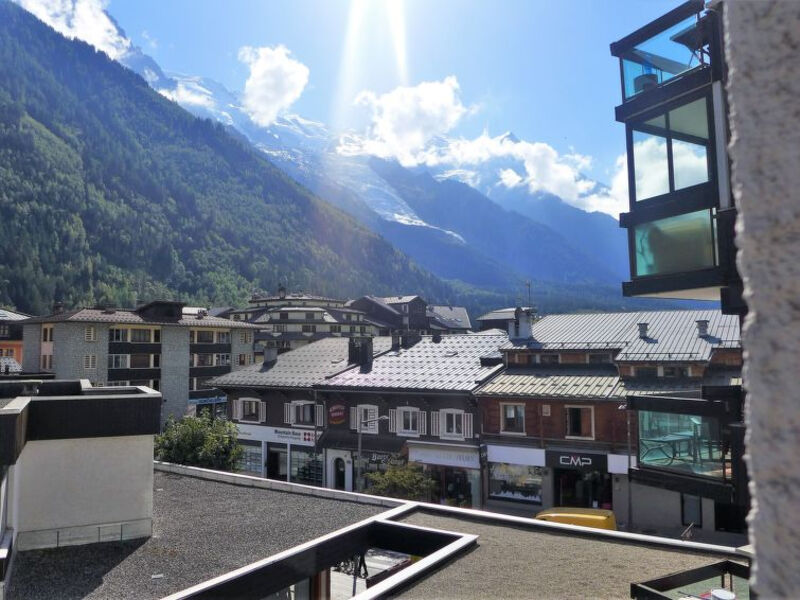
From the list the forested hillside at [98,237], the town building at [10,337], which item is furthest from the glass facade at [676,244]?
the forested hillside at [98,237]

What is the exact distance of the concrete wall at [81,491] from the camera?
11.8 m

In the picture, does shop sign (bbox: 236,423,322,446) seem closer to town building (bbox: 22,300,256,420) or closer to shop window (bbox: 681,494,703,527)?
town building (bbox: 22,300,256,420)

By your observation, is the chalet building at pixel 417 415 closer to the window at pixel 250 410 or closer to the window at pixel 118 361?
the window at pixel 250 410

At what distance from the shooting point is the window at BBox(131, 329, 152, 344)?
59594 mm

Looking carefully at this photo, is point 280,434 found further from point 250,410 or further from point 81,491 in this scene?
point 81,491

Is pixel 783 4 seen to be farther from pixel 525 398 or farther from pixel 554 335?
pixel 554 335

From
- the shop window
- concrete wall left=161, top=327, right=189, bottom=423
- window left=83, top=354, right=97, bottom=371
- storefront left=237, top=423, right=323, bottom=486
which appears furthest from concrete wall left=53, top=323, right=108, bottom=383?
the shop window

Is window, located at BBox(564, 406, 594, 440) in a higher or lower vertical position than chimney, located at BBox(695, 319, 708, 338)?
lower

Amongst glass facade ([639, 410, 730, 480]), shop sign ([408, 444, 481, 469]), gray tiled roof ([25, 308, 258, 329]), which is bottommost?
shop sign ([408, 444, 481, 469])

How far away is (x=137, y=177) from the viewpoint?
7726 inches

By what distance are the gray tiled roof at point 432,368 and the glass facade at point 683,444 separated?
62.1 feet

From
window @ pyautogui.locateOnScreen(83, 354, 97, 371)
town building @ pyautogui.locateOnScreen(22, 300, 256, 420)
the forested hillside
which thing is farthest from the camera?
the forested hillside

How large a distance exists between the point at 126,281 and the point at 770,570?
5786 inches

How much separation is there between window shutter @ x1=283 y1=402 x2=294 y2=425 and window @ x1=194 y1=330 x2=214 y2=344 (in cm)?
3243
